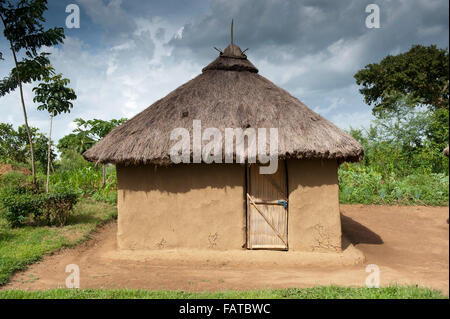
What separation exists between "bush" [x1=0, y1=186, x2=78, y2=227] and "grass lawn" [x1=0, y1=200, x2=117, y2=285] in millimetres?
283

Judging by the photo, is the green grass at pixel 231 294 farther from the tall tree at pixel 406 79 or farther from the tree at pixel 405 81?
the tall tree at pixel 406 79

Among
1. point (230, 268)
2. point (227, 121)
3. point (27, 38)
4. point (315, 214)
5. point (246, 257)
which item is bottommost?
point (230, 268)

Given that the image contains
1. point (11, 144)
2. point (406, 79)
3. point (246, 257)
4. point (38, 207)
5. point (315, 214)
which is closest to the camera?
point (246, 257)

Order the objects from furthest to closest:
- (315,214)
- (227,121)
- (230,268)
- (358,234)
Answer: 1. (358,234)
2. (227,121)
3. (315,214)
4. (230,268)

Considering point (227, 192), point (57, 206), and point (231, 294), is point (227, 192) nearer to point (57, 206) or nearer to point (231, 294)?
point (231, 294)

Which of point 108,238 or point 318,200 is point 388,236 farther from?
point 108,238

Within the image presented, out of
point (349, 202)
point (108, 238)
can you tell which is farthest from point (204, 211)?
point (349, 202)

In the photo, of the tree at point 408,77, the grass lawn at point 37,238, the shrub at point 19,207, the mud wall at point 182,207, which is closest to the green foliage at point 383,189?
the tree at point 408,77

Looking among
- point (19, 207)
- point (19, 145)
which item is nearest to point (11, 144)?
point (19, 145)

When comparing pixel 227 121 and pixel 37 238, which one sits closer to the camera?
pixel 227 121

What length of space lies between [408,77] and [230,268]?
49.7ft

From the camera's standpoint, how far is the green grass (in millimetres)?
3939

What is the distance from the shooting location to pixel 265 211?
20.5 ft

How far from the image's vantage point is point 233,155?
5.74 meters
